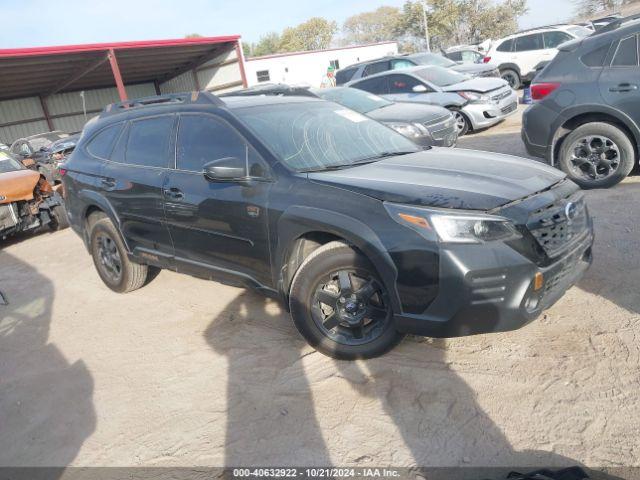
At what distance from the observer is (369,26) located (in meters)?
82.9

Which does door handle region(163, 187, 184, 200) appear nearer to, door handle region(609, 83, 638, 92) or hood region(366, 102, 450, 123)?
door handle region(609, 83, 638, 92)

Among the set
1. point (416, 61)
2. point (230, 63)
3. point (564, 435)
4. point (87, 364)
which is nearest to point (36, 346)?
point (87, 364)

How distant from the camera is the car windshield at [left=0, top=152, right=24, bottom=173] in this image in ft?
27.8

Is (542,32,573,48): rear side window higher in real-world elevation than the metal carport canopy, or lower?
lower

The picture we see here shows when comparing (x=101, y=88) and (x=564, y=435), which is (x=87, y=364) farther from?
(x=101, y=88)

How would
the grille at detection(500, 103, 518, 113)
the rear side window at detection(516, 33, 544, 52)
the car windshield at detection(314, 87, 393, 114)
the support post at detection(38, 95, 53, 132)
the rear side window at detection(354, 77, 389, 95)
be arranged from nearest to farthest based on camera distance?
1. the car windshield at detection(314, 87, 393, 114)
2. the grille at detection(500, 103, 518, 113)
3. the rear side window at detection(354, 77, 389, 95)
4. the rear side window at detection(516, 33, 544, 52)
5. the support post at detection(38, 95, 53, 132)

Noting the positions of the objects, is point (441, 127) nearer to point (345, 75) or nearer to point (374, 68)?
point (374, 68)

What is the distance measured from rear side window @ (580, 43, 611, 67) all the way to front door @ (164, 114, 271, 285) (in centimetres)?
429

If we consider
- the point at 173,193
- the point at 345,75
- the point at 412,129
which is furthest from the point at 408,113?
the point at 345,75

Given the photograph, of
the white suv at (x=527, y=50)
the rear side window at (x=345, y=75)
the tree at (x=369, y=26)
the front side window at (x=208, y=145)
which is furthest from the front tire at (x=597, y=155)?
the tree at (x=369, y=26)

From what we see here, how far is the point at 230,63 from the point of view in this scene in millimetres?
23078

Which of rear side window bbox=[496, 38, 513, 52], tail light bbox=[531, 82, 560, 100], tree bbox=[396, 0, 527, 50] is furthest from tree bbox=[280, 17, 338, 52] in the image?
tail light bbox=[531, 82, 560, 100]

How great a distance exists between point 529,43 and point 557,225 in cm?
1469

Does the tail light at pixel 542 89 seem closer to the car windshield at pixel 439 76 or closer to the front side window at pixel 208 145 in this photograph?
the front side window at pixel 208 145
